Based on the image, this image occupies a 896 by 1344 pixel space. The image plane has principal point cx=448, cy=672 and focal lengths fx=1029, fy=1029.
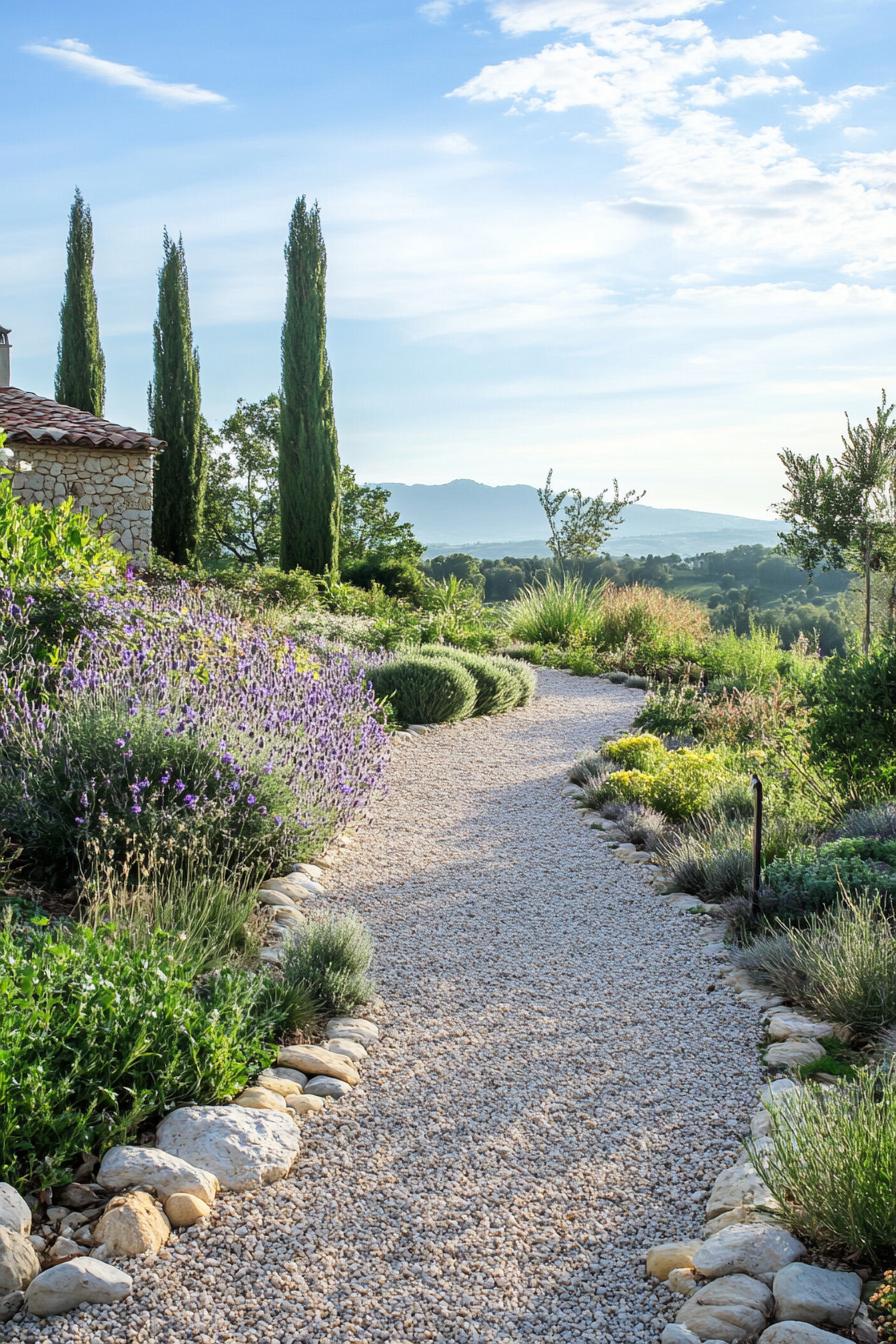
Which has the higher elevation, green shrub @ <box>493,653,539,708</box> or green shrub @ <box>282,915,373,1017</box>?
green shrub @ <box>493,653,539,708</box>

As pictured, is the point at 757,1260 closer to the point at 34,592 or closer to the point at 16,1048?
the point at 16,1048

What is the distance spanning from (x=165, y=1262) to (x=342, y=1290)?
1.33 ft

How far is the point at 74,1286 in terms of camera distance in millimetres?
2158

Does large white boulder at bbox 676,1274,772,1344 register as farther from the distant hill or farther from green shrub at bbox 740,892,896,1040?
the distant hill

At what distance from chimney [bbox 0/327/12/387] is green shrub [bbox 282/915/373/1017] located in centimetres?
1692

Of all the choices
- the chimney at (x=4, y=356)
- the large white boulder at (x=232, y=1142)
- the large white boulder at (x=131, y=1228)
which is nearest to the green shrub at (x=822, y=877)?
the large white boulder at (x=232, y=1142)

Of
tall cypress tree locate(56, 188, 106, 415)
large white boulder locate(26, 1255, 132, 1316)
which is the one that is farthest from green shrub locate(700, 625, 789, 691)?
tall cypress tree locate(56, 188, 106, 415)

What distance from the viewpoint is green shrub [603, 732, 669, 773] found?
7020 millimetres

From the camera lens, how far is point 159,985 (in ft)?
9.64

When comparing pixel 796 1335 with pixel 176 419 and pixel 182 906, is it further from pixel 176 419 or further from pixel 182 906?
pixel 176 419

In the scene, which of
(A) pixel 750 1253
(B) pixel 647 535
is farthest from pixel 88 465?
(B) pixel 647 535

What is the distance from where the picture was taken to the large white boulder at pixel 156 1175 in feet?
8.14

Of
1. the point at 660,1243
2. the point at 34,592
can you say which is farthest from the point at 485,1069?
the point at 34,592

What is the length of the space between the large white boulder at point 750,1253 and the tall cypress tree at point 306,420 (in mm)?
16736
